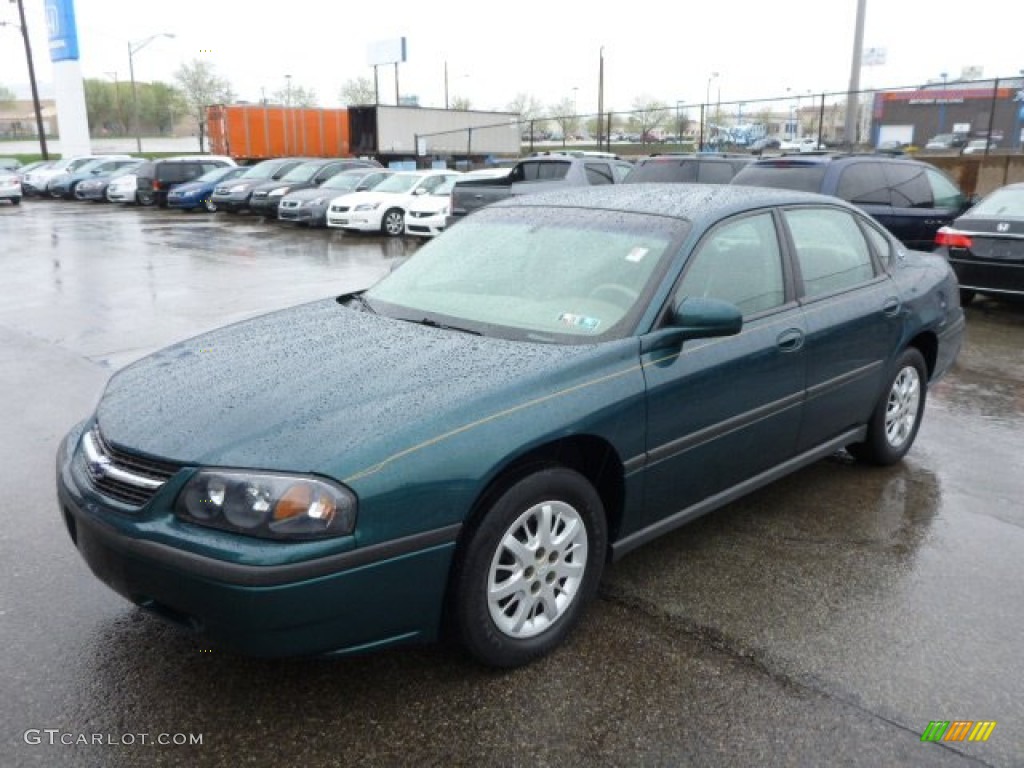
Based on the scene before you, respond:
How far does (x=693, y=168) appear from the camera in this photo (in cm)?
1212

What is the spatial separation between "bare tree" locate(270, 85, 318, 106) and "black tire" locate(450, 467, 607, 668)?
312 ft

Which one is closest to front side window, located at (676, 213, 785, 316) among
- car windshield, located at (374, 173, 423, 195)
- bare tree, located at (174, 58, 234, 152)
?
car windshield, located at (374, 173, 423, 195)

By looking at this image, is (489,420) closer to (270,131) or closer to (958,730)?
(958,730)

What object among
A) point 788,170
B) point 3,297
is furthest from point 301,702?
point 3,297

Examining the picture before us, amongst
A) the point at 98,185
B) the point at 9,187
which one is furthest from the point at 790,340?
the point at 9,187

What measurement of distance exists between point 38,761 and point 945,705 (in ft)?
9.30

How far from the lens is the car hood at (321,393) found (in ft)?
8.75

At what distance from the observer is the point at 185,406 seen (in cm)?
299

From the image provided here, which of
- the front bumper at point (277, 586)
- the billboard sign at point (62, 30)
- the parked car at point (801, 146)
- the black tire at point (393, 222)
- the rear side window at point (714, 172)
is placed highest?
the billboard sign at point (62, 30)

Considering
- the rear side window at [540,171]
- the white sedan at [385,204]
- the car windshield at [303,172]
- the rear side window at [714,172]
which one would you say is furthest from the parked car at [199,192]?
the rear side window at [714,172]

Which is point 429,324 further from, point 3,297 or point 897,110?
point 897,110

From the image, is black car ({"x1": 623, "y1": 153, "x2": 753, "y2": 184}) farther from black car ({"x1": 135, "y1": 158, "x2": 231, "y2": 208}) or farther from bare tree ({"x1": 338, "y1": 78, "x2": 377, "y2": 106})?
bare tree ({"x1": 338, "y1": 78, "x2": 377, "y2": 106})

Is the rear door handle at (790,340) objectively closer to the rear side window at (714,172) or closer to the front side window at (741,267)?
the front side window at (741,267)

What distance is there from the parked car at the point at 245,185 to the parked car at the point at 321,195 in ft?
8.09
